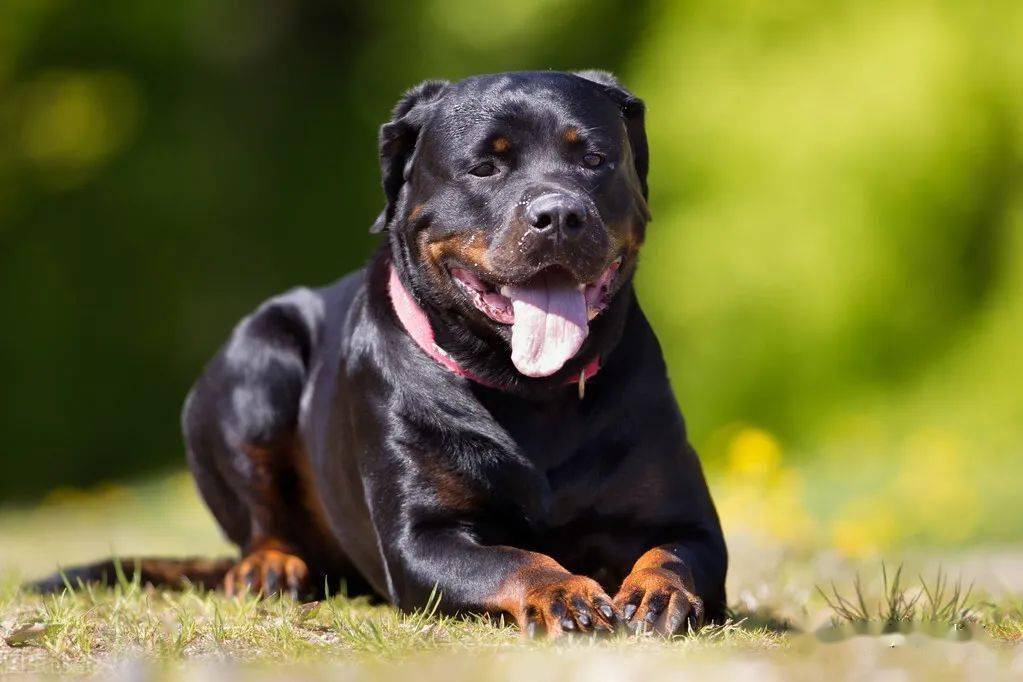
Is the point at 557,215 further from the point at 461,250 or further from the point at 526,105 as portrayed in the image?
the point at 526,105

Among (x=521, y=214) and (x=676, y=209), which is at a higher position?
(x=521, y=214)

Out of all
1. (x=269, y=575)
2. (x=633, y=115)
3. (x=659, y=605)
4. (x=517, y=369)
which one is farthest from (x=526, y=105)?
(x=269, y=575)

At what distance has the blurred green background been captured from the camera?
32.6 feet

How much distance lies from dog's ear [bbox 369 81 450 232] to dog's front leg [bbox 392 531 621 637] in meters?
0.99

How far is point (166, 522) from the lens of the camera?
9.02 meters

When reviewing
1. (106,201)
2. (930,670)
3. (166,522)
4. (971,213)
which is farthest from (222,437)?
(106,201)

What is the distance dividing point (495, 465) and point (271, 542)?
1.42m

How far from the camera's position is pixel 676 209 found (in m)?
10.8

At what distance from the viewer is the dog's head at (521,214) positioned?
405 cm

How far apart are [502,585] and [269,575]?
4.61 ft

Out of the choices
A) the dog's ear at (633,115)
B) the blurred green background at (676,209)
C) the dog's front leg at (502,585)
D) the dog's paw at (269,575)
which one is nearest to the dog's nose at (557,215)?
the dog's ear at (633,115)

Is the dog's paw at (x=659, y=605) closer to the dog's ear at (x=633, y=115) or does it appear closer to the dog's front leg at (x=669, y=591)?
the dog's front leg at (x=669, y=591)

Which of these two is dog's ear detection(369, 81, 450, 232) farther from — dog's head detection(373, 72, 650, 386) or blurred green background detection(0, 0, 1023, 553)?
blurred green background detection(0, 0, 1023, 553)

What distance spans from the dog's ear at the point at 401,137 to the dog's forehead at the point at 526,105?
11 centimetres
